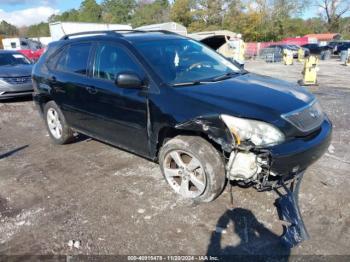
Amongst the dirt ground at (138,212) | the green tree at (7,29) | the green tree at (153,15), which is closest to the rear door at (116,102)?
the dirt ground at (138,212)

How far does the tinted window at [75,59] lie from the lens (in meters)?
4.70

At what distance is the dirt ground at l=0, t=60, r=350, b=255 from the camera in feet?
9.77

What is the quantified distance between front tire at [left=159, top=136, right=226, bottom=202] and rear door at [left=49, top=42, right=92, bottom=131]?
1645 millimetres

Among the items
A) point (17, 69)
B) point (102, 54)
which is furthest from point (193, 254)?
point (17, 69)

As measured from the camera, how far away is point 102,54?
4.40 metres

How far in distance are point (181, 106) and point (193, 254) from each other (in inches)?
57.0

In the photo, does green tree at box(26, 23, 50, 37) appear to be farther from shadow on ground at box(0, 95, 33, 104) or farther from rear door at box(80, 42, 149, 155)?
rear door at box(80, 42, 149, 155)

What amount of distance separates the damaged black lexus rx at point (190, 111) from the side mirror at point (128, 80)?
0.4 inches

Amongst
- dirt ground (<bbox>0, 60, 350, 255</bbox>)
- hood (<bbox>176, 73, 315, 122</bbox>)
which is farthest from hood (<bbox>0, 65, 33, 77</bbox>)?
hood (<bbox>176, 73, 315, 122</bbox>)

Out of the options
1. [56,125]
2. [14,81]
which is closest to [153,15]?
[14,81]

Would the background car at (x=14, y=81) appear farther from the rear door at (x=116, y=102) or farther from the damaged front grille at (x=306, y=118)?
the damaged front grille at (x=306, y=118)

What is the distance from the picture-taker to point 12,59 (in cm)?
1080

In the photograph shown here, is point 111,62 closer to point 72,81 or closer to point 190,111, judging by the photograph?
point 72,81

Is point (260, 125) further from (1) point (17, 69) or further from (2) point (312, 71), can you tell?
(2) point (312, 71)
